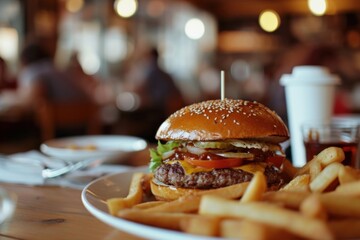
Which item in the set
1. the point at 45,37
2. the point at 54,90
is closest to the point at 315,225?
the point at 54,90

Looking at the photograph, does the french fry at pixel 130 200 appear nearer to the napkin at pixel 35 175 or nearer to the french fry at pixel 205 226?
the french fry at pixel 205 226

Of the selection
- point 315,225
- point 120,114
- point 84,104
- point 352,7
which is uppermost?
point 352,7

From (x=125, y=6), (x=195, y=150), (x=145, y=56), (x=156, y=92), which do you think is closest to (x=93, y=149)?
(x=195, y=150)

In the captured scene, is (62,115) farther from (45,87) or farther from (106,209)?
(106,209)

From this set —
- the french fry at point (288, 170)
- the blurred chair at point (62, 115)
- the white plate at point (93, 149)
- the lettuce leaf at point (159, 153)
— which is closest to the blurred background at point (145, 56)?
the blurred chair at point (62, 115)

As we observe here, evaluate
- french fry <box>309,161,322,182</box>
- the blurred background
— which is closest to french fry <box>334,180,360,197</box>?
french fry <box>309,161,322,182</box>

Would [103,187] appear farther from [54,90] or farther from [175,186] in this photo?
[54,90]
